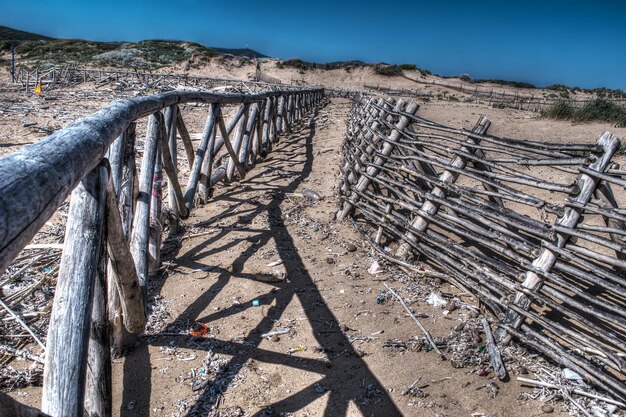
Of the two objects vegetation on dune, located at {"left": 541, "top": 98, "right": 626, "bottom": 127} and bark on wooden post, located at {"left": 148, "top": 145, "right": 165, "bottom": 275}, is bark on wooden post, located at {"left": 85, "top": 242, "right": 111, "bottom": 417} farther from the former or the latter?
vegetation on dune, located at {"left": 541, "top": 98, "right": 626, "bottom": 127}

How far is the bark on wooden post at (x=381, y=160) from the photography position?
4852 mm

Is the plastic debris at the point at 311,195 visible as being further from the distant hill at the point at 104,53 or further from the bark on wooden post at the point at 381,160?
the distant hill at the point at 104,53

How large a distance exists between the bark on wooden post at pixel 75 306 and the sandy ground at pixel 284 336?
3.79 ft

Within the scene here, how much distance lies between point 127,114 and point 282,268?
1.99 m

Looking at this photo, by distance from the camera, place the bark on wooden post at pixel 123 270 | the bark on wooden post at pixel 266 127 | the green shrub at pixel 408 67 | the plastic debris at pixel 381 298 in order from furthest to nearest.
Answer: the green shrub at pixel 408 67
the bark on wooden post at pixel 266 127
the plastic debris at pixel 381 298
the bark on wooden post at pixel 123 270

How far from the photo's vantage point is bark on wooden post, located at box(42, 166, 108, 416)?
4.12 ft

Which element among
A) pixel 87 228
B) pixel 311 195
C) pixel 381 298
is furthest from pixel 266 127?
pixel 87 228

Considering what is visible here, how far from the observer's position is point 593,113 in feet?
53.8

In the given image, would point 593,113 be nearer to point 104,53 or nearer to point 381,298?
point 381,298

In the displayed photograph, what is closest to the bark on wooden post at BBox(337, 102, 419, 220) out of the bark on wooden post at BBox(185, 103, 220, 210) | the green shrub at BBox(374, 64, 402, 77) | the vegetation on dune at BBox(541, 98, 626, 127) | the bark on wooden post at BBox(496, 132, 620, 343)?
the bark on wooden post at BBox(185, 103, 220, 210)

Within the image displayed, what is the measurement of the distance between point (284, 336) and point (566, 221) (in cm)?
210

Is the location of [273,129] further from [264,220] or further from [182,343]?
[182,343]

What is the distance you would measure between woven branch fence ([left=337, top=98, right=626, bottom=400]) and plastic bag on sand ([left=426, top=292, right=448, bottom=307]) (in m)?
0.25

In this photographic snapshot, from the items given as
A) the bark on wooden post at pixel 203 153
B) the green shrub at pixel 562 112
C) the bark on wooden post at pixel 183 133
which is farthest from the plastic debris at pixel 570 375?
the green shrub at pixel 562 112
